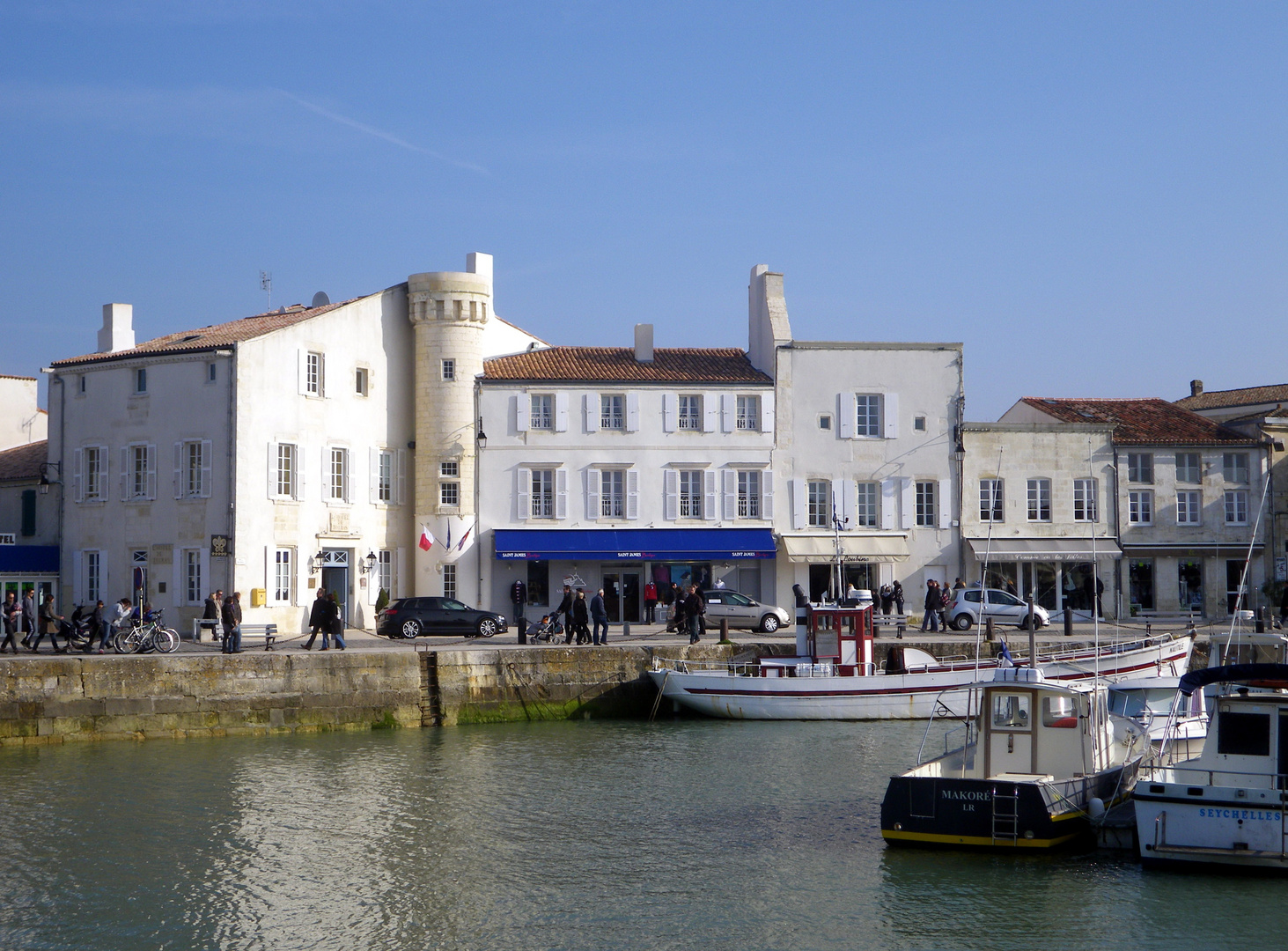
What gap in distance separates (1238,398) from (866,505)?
24.0m

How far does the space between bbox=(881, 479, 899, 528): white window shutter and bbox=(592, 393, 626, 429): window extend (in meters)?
8.28

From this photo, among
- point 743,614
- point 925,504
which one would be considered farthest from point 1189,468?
point 743,614

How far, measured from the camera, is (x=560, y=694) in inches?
1201

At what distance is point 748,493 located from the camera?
42156mm

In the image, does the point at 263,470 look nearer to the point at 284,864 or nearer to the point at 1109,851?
the point at 284,864

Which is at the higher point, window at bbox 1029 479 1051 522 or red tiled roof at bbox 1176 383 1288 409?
red tiled roof at bbox 1176 383 1288 409

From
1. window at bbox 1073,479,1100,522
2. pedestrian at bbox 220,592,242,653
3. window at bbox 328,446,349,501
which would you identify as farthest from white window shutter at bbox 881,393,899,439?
pedestrian at bbox 220,592,242,653

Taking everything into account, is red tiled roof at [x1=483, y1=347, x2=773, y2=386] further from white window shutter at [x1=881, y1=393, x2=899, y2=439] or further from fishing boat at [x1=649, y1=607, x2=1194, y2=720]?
fishing boat at [x1=649, y1=607, x2=1194, y2=720]

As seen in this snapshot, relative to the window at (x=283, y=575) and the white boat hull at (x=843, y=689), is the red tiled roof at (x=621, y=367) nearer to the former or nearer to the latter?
the window at (x=283, y=575)

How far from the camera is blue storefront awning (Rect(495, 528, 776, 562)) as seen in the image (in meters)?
40.5

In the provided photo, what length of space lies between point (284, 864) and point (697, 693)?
553 inches

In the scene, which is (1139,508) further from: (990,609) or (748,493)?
(748,493)

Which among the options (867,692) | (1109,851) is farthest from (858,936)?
(867,692)

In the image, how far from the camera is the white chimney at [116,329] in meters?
42.3
